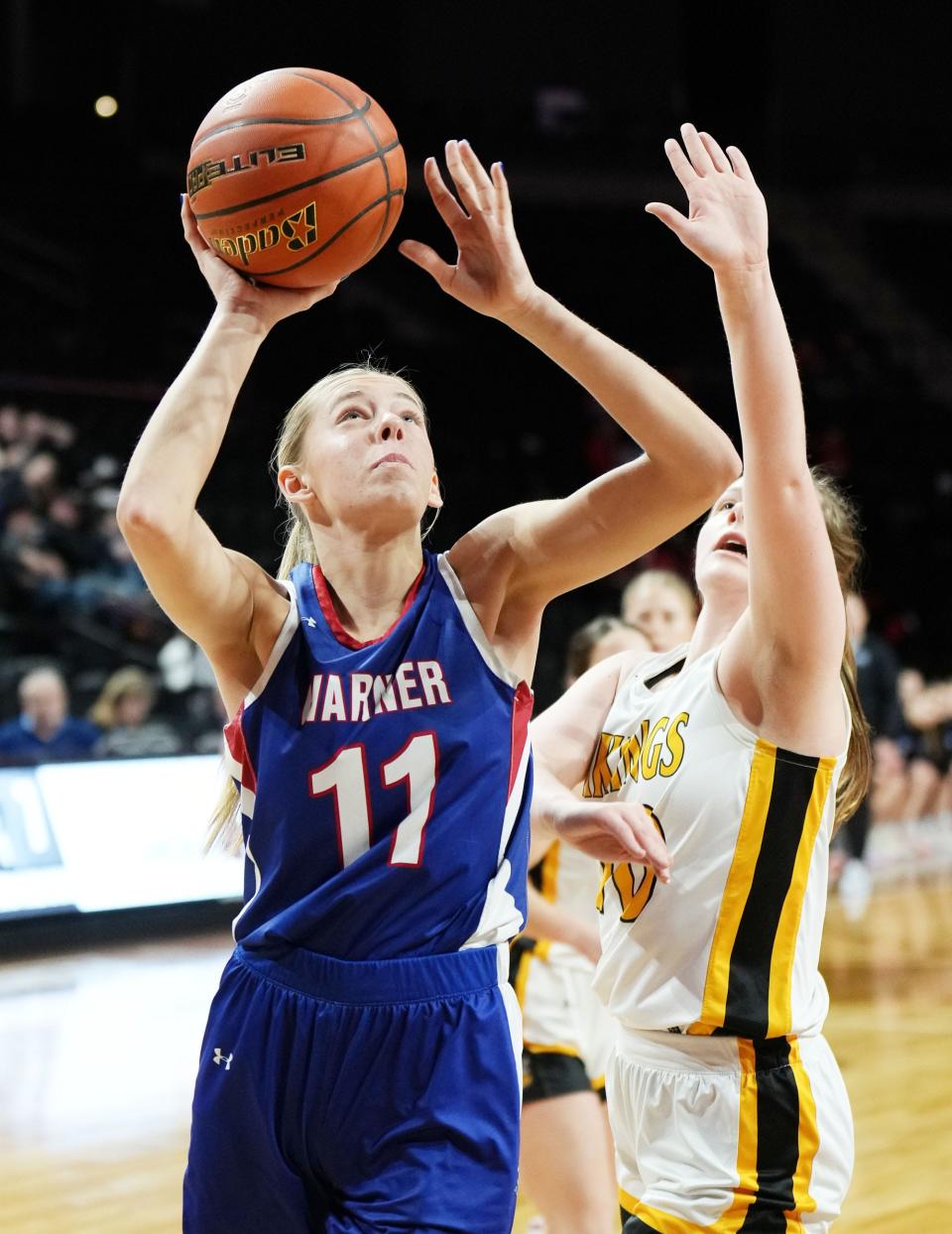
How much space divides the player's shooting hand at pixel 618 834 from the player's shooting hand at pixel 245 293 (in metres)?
0.86

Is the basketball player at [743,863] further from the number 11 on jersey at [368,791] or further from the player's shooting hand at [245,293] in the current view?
the player's shooting hand at [245,293]

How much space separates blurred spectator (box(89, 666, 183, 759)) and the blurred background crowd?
27 millimetres

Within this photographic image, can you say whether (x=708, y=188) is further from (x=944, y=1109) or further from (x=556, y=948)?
(x=944, y=1109)

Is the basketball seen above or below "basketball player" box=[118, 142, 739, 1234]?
above

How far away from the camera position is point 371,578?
2.34m

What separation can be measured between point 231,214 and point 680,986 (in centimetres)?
134

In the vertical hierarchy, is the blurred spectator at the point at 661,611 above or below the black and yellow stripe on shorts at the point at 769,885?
above

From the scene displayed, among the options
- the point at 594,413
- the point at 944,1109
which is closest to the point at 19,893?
the point at 944,1109

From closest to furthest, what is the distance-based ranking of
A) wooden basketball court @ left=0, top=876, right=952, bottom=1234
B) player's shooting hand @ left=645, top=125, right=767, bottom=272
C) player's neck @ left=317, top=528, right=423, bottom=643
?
player's shooting hand @ left=645, top=125, right=767, bottom=272, player's neck @ left=317, top=528, right=423, bottom=643, wooden basketball court @ left=0, top=876, right=952, bottom=1234

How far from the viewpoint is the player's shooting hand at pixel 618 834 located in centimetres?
211

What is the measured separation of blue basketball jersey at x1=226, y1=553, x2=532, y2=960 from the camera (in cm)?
209

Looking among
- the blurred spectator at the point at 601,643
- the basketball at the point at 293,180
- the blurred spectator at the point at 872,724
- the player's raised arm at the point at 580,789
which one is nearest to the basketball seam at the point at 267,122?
the basketball at the point at 293,180

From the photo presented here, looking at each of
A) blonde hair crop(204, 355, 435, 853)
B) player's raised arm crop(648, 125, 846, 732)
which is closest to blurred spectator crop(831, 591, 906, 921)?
blonde hair crop(204, 355, 435, 853)

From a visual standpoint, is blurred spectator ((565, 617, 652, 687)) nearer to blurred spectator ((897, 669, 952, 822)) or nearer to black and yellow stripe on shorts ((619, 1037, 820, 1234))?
black and yellow stripe on shorts ((619, 1037, 820, 1234))
